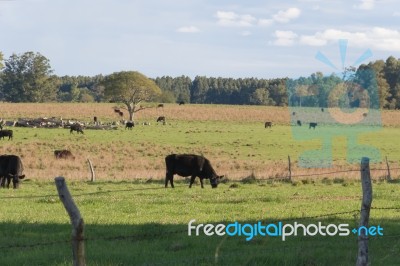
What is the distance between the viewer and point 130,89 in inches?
3420

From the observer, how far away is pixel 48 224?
14.3m

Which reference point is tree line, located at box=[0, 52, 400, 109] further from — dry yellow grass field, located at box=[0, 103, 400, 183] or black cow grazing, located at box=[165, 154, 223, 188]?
black cow grazing, located at box=[165, 154, 223, 188]

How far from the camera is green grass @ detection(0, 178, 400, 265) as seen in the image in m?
10.6

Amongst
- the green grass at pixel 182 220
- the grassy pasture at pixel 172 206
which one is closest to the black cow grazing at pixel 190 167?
the green grass at pixel 182 220

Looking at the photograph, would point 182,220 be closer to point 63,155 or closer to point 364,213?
point 364,213

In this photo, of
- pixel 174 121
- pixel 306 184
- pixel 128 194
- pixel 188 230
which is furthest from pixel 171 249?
pixel 174 121

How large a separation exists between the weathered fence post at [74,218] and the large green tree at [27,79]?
138775mm

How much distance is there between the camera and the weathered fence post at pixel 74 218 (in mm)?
6695

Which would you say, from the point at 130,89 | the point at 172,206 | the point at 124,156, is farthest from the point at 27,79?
the point at 172,206

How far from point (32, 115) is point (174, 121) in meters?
19.6

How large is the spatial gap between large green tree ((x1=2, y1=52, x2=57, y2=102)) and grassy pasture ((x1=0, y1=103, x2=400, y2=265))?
3731 inches

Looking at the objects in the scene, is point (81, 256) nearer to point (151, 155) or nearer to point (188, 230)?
point (188, 230)

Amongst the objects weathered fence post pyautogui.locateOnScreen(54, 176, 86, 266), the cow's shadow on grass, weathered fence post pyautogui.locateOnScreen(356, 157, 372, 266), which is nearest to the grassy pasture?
the cow's shadow on grass

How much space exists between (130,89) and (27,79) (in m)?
62.5
